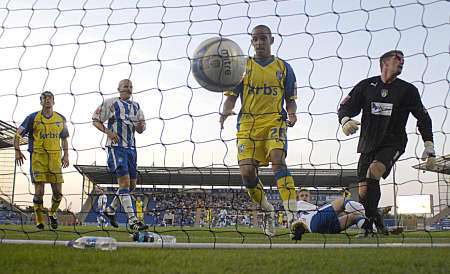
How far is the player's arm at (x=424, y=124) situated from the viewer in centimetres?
513

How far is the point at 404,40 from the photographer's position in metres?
4.78

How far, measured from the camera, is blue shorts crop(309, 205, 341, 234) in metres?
5.61

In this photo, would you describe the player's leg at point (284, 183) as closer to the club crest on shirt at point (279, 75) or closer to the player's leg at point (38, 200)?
the club crest on shirt at point (279, 75)


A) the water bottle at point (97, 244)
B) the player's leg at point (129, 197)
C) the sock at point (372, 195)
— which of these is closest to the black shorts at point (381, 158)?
the sock at point (372, 195)

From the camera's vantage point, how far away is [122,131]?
626 centimetres

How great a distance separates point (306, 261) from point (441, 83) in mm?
2568

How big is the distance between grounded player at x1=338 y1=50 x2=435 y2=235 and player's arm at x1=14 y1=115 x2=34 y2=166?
3911 mm

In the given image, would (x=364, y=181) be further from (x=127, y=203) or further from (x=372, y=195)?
(x=127, y=203)

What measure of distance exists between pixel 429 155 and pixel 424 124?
378 millimetres

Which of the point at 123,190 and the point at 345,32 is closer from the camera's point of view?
the point at 345,32

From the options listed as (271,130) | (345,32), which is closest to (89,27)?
(271,130)

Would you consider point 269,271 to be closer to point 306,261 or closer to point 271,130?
point 306,261

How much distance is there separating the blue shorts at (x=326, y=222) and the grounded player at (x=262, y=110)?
1.56ft

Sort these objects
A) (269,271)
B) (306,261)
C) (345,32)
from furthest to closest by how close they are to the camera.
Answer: (345,32)
(306,261)
(269,271)
